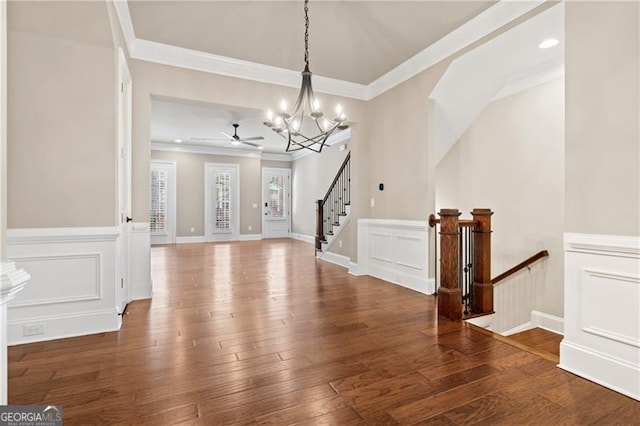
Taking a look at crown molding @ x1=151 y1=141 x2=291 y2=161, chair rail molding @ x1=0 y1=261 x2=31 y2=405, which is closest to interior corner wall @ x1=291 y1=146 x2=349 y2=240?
crown molding @ x1=151 y1=141 x2=291 y2=161

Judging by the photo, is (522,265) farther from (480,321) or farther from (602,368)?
(602,368)

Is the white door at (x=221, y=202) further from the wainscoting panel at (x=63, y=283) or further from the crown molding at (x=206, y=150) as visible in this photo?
the wainscoting panel at (x=63, y=283)

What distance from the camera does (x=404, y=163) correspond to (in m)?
4.53

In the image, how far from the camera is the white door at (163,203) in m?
9.41

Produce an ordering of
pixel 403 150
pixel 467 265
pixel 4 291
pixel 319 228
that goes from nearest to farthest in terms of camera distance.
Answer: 1. pixel 4 291
2. pixel 467 265
3. pixel 403 150
4. pixel 319 228

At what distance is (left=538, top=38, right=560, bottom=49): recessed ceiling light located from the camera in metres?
3.23

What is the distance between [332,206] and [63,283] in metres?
5.51

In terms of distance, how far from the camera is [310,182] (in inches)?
399

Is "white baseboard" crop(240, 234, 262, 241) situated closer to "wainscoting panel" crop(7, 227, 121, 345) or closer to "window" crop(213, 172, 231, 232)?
"window" crop(213, 172, 231, 232)

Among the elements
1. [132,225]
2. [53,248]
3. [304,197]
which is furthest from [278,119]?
[304,197]

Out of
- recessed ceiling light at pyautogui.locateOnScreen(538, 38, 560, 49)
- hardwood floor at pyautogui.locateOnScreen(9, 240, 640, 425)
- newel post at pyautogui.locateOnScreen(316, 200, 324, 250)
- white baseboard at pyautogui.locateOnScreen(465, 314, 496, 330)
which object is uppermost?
recessed ceiling light at pyautogui.locateOnScreen(538, 38, 560, 49)

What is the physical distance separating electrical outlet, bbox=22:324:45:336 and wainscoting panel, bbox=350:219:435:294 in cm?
394

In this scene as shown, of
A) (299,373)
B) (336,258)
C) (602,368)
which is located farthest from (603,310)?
(336,258)

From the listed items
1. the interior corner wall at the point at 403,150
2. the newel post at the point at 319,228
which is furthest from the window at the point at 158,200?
the interior corner wall at the point at 403,150
